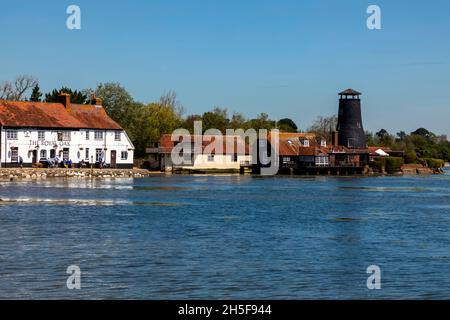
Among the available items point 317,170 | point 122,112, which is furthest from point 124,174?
point 317,170

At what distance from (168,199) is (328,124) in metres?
135

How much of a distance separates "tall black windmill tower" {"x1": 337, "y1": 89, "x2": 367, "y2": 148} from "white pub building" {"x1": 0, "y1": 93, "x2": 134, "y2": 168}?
2067 inches

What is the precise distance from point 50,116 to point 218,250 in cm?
7019

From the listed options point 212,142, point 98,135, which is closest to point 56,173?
point 98,135

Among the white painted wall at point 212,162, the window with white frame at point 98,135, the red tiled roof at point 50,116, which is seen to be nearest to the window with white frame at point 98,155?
the window with white frame at point 98,135

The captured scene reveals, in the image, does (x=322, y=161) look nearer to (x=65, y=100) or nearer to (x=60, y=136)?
(x=65, y=100)

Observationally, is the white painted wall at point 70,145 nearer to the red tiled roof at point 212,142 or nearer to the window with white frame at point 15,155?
the window with white frame at point 15,155

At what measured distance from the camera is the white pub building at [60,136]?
89.4 metres

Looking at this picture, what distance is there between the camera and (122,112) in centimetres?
12544

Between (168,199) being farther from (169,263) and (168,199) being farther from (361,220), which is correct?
(169,263)

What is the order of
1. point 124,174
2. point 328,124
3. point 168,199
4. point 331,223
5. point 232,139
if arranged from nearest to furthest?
1. point 331,223
2. point 168,199
3. point 124,174
4. point 232,139
5. point 328,124

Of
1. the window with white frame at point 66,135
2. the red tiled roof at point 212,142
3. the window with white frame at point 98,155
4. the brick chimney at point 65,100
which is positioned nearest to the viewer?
the window with white frame at point 66,135

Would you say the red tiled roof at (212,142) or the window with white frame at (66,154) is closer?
the window with white frame at (66,154)

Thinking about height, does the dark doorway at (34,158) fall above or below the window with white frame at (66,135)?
below
